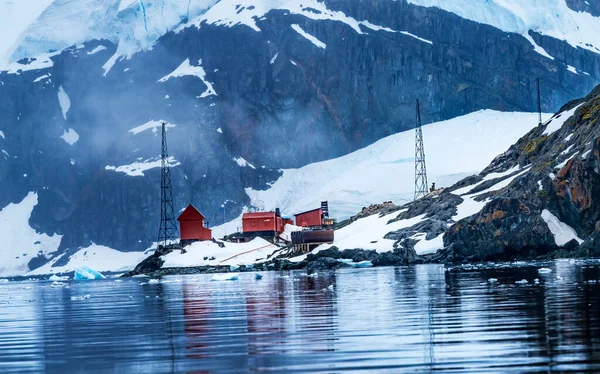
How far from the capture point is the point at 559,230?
311 feet

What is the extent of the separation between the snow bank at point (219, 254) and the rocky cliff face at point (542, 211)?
103 feet

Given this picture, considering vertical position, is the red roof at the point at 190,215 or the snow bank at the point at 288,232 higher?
the red roof at the point at 190,215

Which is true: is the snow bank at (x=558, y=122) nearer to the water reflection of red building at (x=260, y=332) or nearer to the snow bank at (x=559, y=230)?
the snow bank at (x=559, y=230)

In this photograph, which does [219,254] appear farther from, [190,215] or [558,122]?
[558,122]

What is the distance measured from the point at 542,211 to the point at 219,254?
201ft

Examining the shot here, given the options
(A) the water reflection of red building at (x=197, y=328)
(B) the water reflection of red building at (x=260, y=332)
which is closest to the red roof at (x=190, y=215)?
(A) the water reflection of red building at (x=197, y=328)

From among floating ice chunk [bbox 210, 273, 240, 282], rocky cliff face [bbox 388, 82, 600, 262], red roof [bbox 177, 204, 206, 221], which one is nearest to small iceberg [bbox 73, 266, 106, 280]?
red roof [bbox 177, 204, 206, 221]

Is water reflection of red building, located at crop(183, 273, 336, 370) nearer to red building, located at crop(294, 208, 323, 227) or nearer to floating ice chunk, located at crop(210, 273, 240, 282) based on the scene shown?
floating ice chunk, located at crop(210, 273, 240, 282)

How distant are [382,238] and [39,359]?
321ft

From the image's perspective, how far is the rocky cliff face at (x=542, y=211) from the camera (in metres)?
92.2

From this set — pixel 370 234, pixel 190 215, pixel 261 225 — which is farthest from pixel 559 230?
pixel 190 215

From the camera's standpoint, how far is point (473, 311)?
2870cm

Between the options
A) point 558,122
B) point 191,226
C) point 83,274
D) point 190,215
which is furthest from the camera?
point 191,226

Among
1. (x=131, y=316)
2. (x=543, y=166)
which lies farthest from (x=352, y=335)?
(x=543, y=166)
